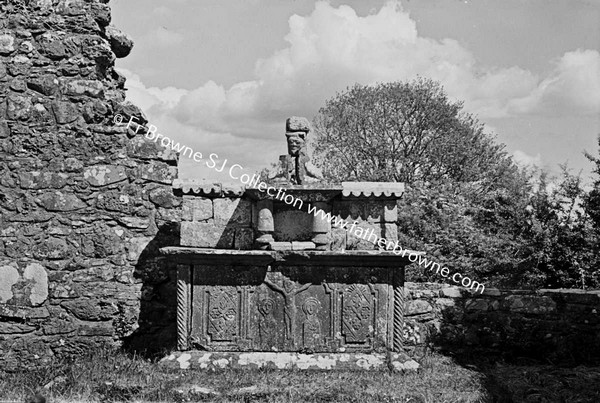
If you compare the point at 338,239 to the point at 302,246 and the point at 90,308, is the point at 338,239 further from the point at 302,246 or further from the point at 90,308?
the point at 90,308

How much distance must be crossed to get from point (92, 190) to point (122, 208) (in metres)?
0.38

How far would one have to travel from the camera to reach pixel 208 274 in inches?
219

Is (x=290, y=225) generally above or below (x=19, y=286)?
above

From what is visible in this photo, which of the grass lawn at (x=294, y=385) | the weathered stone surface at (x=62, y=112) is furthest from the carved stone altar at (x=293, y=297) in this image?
the weathered stone surface at (x=62, y=112)

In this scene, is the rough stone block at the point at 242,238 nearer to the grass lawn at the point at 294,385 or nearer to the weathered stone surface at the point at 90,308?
the grass lawn at the point at 294,385

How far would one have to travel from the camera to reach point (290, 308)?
A: 553 cm

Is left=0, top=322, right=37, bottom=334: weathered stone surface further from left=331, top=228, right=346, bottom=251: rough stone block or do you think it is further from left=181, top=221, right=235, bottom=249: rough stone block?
left=331, top=228, right=346, bottom=251: rough stone block

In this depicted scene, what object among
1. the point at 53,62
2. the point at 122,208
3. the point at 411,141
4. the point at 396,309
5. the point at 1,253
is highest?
the point at 411,141

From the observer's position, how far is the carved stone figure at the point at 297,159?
5738 mm

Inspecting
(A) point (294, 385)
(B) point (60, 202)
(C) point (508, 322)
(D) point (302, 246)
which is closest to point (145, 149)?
(B) point (60, 202)

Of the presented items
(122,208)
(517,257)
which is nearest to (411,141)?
(517,257)

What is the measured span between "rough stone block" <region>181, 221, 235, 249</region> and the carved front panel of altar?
0.98 feet

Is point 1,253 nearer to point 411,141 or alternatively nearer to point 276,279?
point 276,279

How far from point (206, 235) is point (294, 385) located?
1772 mm
